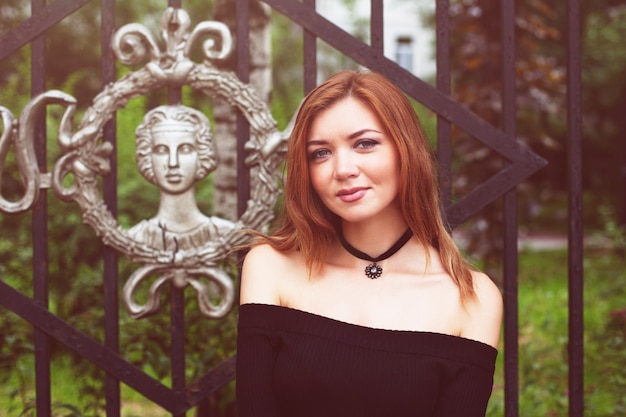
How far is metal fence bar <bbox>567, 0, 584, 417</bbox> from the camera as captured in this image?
8.91ft

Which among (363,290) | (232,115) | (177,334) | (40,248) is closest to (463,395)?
(363,290)

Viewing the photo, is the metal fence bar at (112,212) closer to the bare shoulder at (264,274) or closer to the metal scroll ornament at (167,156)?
the metal scroll ornament at (167,156)

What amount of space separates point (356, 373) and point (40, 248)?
1.26 meters

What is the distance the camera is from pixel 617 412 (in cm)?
338

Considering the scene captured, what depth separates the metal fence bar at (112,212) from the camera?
2.69 metres

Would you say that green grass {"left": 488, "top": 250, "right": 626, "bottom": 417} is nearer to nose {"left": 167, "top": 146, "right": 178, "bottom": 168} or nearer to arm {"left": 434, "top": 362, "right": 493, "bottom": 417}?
arm {"left": 434, "top": 362, "right": 493, "bottom": 417}

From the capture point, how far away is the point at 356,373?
209cm

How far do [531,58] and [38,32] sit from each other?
18.6 ft

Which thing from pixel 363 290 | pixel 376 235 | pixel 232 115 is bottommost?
pixel 363 290

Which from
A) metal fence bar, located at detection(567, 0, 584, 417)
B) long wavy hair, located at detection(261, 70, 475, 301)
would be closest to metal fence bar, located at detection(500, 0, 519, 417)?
metal fence bar, located at detection(567, 0, 584, 417)

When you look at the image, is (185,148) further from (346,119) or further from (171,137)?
(346,119)

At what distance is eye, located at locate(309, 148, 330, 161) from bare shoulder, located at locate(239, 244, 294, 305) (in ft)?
1.05

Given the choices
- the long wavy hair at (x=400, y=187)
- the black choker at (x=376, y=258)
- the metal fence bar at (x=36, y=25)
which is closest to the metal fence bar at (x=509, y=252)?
the long wavy hair at (x=400, y=187)

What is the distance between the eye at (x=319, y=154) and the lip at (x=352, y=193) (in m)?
0.13
